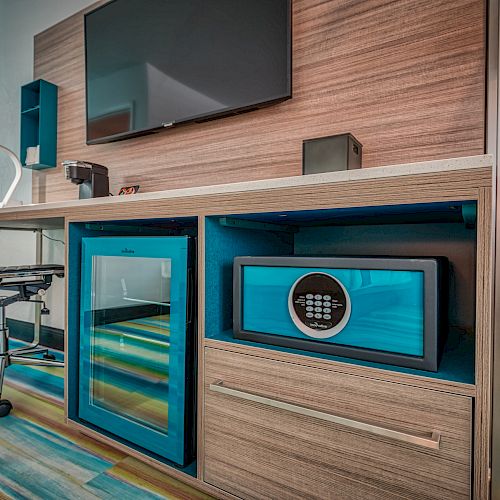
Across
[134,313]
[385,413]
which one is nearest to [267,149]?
[134,313]

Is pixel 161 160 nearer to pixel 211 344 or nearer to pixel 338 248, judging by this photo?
pixel 338 248

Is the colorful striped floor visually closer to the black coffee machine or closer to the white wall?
the black coffee machine

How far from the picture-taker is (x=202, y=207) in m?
1.00

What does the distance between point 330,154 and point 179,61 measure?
0.96 m

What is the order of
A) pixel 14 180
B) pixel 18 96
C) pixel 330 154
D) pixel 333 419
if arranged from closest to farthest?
pixel 333 419, pixel 330 154, pixel 14 180, pixel 18 96

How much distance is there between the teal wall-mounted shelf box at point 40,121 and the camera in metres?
2.28

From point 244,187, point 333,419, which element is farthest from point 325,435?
point 244,187

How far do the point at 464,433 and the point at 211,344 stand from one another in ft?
1.93

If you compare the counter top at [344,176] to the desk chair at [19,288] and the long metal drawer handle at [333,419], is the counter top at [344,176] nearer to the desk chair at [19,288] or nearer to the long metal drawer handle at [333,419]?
the long metal drawer handle at [333,419]

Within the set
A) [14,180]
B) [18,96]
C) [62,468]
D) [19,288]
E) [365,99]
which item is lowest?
[62,468]

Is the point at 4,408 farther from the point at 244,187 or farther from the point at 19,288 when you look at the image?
the point at 244,187

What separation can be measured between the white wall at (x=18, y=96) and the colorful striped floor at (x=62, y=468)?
3.64ft

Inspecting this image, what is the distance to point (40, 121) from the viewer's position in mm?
2273

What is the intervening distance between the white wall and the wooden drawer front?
1.88m
